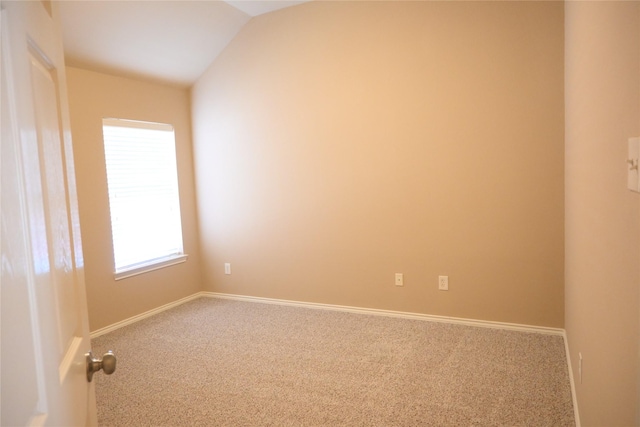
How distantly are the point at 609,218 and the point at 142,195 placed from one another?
13.3ft

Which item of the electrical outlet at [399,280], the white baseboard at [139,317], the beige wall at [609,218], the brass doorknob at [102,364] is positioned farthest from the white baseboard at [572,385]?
the white baseboard at [139,317]

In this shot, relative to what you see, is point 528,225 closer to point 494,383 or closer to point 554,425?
point 494,383

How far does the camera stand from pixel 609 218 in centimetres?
134

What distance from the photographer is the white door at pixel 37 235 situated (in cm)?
61

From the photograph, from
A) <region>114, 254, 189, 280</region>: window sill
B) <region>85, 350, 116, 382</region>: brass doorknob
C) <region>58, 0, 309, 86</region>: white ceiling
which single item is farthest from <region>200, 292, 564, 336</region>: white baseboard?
<region>85, 350, 116, 382</region>: brass doorknob

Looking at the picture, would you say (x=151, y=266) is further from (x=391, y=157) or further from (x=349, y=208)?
(x=391, y=157)

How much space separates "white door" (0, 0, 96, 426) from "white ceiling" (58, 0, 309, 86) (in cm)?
284

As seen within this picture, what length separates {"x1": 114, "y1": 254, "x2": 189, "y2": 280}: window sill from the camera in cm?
420

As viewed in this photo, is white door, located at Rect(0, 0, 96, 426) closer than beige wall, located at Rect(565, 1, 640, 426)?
Yes

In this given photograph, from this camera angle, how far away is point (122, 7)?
11.5 feet

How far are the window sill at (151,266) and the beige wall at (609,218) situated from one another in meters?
3.68

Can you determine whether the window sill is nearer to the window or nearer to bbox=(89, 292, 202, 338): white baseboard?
the window

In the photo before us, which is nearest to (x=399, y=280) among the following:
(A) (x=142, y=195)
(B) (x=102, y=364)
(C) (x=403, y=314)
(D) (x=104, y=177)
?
(C) (x=403, y=314)

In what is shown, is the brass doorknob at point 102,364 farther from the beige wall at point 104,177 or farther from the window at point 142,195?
the window at point 142,195
